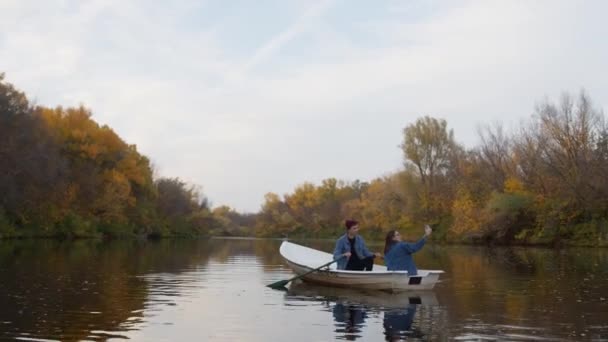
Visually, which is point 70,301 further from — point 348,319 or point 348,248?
point 348,248

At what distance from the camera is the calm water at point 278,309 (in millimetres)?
9438

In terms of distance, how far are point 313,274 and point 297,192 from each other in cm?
8836

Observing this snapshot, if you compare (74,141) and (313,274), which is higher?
(74,141)

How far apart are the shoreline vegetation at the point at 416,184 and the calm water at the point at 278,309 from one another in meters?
26.5

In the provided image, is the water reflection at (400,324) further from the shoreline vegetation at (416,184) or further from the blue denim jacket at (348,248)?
the shoreline vegetation at (416,184)

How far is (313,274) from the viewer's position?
17.0 metres

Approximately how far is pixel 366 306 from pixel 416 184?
169 feet

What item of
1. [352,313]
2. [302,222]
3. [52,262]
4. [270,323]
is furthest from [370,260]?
[302,222]

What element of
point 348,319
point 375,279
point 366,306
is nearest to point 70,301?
point 348,319

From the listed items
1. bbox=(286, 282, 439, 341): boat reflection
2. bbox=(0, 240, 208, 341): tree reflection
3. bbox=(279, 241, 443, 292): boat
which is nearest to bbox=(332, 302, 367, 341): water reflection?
bbox=(286, 282, 439, 341): boat reflection

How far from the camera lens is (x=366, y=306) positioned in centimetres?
1280

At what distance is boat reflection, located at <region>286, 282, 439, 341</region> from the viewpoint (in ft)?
32.0

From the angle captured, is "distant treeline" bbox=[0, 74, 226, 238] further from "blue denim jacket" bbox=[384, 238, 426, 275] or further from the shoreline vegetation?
"blue denim jacket" bbox=[384, 238, 426, 275]

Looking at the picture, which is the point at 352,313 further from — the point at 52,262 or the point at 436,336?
the point at 52,262
